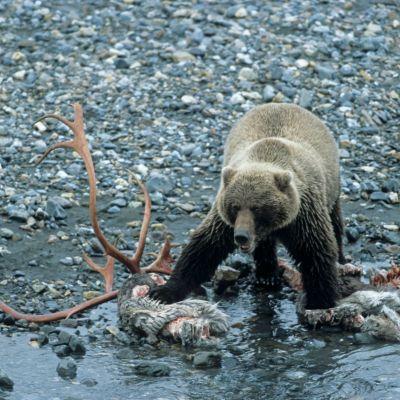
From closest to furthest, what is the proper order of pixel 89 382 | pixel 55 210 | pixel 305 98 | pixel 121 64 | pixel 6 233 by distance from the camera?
pixel 89 382 < pixel 6 233 < pixel 55 210 < pixel 305 98 < pixel 121 64

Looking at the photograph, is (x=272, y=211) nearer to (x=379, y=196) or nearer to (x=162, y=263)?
(x=162, y=263)

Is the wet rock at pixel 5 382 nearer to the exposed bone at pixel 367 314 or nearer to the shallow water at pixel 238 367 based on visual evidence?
the shallow water at pixel 238 367

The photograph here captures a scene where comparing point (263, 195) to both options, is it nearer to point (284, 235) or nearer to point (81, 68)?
point (284, 235)

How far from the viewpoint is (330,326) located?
27.1ft

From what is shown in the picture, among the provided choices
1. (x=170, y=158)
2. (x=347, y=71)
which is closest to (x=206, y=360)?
(x=170, y=158)

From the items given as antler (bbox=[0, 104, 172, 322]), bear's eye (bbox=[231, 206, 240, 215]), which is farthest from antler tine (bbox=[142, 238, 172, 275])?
bear's eye (bbox=[231, 206, 240, 215])

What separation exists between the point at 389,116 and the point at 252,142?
3975 mm

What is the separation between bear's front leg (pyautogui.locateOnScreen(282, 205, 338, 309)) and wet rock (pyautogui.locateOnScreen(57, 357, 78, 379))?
188cm

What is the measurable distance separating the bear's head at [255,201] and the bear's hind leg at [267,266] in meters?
0.92

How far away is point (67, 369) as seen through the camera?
24.2ft

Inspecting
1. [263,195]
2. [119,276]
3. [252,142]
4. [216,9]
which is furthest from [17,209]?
[216,9]

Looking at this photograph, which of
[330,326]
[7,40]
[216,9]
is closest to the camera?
[330,326]

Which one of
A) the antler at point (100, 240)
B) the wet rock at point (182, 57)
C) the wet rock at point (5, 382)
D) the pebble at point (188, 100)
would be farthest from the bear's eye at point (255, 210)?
the wet rock at point (182, 57)

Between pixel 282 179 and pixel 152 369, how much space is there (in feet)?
5.23
